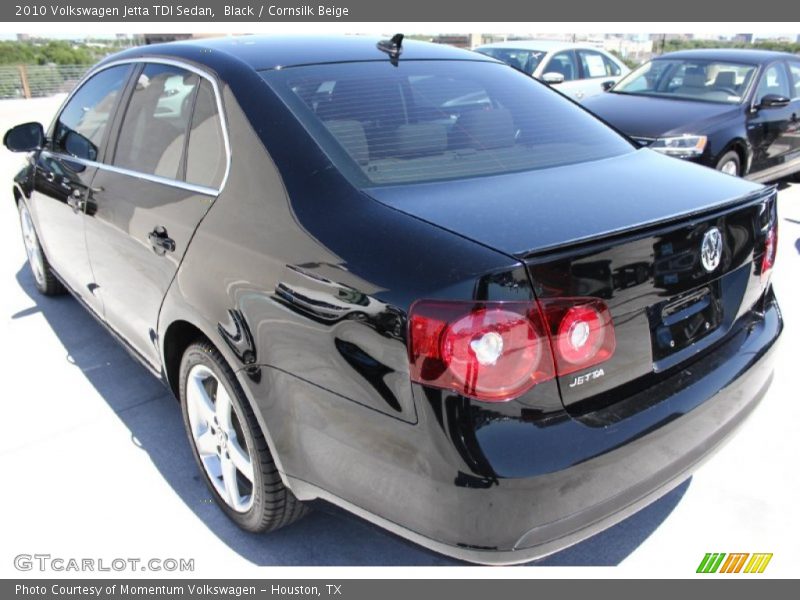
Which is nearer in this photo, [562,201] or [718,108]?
[562,201]

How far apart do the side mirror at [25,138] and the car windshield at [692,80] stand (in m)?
6.15

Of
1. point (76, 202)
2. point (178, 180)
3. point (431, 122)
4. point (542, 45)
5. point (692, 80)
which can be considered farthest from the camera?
point (542, 45)

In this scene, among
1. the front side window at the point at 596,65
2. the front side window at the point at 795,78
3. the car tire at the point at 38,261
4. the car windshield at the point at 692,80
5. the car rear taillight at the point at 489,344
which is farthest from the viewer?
the front side window at the point at 596,65

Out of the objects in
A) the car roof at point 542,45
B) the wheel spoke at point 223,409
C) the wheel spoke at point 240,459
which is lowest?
the wheel spoke at point 240,459

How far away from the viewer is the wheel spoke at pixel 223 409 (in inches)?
94.2

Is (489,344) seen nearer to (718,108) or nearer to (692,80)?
(718,108)

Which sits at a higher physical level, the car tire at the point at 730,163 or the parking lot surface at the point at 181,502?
the car tire at the point at 730,163

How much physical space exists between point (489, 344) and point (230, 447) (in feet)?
4.13

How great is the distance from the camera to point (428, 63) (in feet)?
9.31

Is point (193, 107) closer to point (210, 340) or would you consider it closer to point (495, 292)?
point (210, 340)

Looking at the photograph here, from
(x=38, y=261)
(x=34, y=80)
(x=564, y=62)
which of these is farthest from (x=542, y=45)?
(x=34, y=80)

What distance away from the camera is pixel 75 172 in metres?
3.45

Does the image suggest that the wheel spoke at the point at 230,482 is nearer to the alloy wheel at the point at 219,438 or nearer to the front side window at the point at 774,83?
the alloy wheel at the point at 219,438

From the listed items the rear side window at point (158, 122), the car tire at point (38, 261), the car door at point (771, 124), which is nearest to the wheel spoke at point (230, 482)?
the rear side window at point (158, 122)
